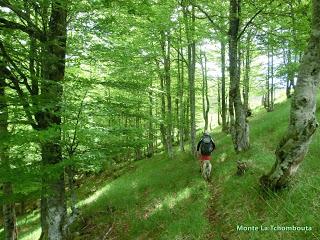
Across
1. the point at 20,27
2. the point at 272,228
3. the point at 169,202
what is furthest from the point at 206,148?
the point at 20,27

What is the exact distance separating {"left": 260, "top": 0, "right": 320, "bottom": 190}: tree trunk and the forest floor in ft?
2.07

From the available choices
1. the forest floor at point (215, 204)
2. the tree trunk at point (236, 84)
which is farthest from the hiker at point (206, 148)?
the tree trunk at point (236, 84)

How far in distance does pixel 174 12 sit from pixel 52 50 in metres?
10.2

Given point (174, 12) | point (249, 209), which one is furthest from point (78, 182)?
point (249, 209)

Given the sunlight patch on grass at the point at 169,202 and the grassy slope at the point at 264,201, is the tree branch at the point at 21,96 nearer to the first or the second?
the sunlight patch on grass at the point at 169,202

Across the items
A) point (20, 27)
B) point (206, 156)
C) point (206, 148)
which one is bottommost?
point (206, 156)

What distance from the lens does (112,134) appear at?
8.16 meters

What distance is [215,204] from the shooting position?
30.1 feet

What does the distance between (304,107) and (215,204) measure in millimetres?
4409

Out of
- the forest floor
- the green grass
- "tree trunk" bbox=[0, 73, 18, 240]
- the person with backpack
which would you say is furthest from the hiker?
"tree trunk" bbox=[0, 73, 18, 240]

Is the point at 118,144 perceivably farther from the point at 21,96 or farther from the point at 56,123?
the point at 21,96

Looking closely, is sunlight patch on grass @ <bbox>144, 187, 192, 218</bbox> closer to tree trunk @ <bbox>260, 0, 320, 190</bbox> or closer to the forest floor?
the forest floor

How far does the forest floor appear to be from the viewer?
591cm

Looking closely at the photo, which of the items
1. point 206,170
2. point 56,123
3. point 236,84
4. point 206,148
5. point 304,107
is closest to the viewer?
point 304,107
